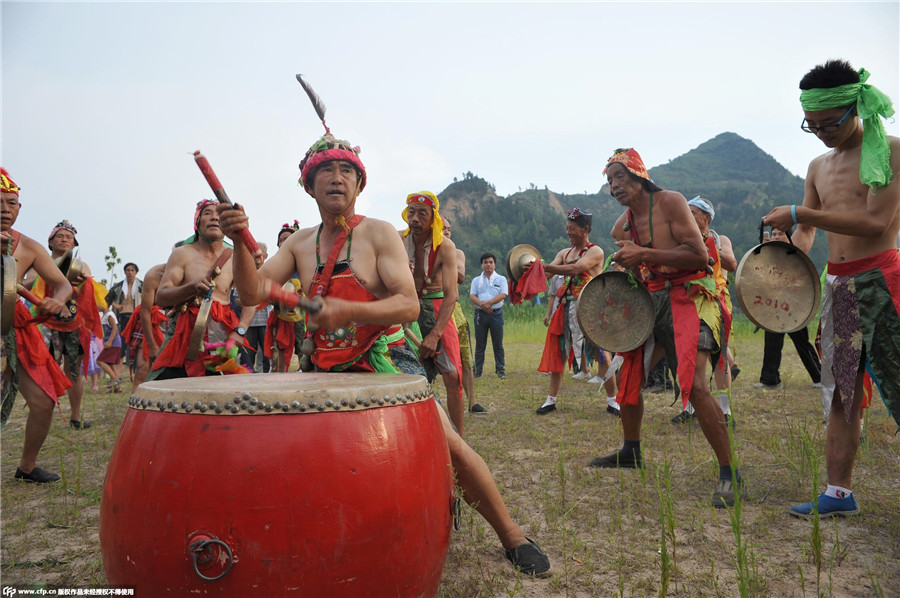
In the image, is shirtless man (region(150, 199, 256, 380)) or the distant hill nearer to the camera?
shirtless man (region(150, 199, 256, 380))

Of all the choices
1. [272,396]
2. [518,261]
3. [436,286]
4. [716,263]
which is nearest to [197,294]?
[436,286]

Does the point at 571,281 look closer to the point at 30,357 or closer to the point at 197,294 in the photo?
the point at 197,294

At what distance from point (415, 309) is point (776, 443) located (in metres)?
3.43

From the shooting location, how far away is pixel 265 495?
5.29ft

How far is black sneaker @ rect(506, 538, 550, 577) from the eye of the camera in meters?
2.64

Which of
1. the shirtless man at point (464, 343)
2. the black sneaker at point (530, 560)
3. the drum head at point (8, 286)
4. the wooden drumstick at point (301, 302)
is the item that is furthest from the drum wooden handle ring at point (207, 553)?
the shirtless man at point (464, 343)

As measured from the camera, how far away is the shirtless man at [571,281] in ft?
21.3

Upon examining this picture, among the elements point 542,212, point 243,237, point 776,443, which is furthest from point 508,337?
point 542,212

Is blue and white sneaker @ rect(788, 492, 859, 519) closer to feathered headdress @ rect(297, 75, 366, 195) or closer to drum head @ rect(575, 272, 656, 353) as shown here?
drum head @ rect(575, 272, 656, 353)

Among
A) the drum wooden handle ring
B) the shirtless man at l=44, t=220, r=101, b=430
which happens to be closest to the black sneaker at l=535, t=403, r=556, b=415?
the shirtless man at l=44, t=220, r=101, b=430

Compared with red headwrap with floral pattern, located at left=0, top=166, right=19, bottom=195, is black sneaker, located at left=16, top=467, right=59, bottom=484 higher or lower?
lower

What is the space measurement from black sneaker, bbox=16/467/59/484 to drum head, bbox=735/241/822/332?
184 inches

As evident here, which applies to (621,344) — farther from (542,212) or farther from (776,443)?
(542,212)

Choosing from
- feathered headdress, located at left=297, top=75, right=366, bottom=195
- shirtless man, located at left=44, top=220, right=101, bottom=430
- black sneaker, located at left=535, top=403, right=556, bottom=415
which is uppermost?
feathered headdress, located at left=297, top=75, right=366, bottom=195
